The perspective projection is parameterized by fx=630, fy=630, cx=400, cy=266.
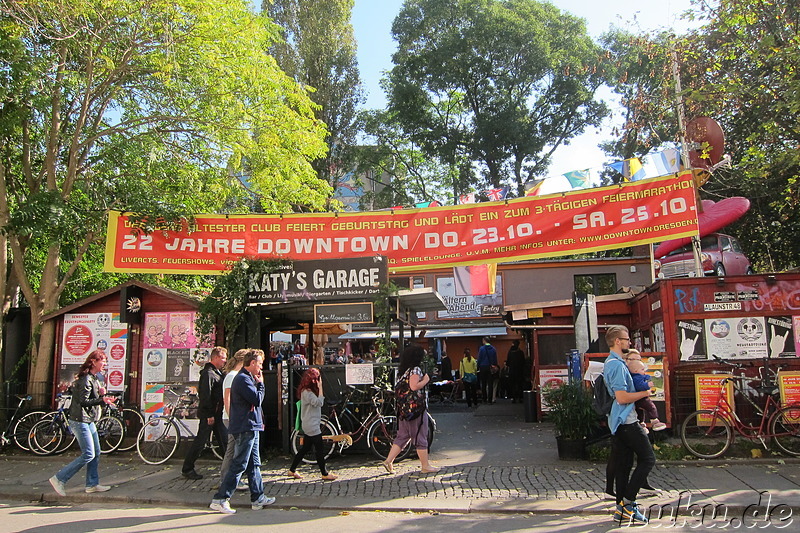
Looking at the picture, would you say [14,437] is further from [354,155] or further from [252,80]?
[354,155]

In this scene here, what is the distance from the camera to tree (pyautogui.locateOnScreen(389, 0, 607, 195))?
36688 millimetres

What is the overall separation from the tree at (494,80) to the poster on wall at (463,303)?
1280cm

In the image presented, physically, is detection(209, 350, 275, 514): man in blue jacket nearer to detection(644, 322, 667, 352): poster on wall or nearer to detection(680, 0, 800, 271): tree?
detection(644, 322, 667, 352): poster on wall

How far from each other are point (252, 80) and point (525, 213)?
5966mm

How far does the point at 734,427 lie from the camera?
9008 mm

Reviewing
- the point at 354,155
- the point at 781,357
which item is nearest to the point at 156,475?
the point at 781,357

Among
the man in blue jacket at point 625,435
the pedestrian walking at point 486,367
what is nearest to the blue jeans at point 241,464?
the man in blue jacket at point 625,435

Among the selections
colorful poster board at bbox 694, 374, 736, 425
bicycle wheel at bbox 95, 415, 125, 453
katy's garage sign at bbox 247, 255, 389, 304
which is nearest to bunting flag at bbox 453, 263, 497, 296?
katy's garage sign at bbox 247, 255, 389, 304

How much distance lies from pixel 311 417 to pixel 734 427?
19.7ft

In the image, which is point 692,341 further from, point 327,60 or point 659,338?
point 327,60

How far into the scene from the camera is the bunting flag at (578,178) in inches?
460

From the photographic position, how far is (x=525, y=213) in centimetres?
1074

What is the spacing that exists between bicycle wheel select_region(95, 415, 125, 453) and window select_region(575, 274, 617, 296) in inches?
735

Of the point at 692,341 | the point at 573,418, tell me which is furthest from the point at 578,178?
the point at 573,418
